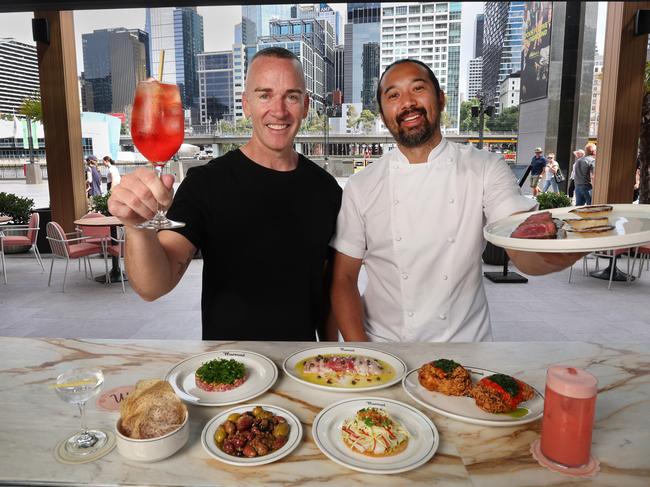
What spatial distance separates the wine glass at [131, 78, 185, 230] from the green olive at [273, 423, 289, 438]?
0.49 meters

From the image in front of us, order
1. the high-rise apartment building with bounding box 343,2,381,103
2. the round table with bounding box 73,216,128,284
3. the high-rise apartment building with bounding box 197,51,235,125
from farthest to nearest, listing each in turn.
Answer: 1. the high-rise apartment building with bounding box 343,2,381,103
2. the high-rise apartment building with bounding box 197,51,235,125
3. the round table with bounding box 73,216,128,284

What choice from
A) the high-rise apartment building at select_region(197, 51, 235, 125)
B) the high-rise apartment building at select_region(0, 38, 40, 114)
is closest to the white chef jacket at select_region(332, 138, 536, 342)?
the high-rise apartment building at select_region(0, 38, 40, 114)

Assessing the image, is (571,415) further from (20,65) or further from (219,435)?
(20,65)

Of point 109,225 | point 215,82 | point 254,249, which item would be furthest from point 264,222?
point 215,82

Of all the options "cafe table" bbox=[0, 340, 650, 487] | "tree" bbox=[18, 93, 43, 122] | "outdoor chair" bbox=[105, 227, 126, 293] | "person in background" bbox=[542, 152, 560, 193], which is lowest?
"outdoor chair" bbox=[105, 227, 126, 293]

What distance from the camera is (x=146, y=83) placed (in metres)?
1.09

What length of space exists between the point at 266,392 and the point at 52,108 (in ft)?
23.2

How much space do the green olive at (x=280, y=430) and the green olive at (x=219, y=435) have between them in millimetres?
102

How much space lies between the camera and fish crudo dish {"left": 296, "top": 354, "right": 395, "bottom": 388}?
1203 millimetres

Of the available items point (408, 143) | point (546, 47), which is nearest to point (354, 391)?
point (408, 143)

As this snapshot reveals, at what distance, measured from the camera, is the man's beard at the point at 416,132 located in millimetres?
1702

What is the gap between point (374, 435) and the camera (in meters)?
0.92

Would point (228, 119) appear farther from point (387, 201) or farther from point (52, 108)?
point (387, 201)

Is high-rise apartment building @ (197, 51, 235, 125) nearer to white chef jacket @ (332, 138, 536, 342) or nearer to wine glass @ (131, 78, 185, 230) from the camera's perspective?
white chef jacket @ (332, 138, 536, 342)
